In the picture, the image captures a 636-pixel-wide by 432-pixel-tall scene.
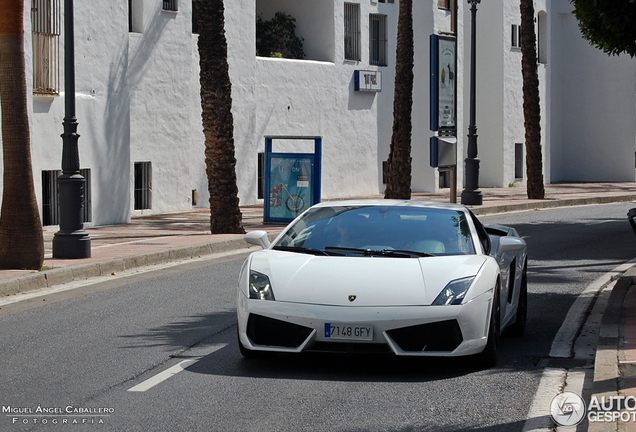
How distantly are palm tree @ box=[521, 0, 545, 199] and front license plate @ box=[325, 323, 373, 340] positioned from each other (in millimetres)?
24902

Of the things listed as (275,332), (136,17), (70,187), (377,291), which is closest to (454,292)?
(377,291)

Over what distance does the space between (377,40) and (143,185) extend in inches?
477

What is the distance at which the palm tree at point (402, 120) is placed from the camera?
2656cm

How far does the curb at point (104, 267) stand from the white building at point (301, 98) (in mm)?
5160

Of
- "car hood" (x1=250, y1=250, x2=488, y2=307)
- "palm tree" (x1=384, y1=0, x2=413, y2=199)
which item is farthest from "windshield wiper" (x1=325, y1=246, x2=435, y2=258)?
"palm tree" (x1=384, y1=0, x2=413, y2=199)

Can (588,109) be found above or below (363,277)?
above

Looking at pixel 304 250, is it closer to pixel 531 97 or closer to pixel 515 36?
pixel 531 97

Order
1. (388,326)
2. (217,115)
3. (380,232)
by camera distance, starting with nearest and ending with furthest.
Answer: (388,326)
(380,232)
(217,115)

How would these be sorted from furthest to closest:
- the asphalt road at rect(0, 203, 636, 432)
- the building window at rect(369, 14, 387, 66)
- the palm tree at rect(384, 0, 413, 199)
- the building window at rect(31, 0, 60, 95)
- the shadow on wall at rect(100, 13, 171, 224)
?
the building window at rect(369, 14, 387, 66) → the palm tree at rect(384, 0, 413, 199) → the shadow on wall at rect(100, 13, 171, 224) → the building window at rect(31, 0, 60, 95) → the asphalt road at rect(0, 203, 636, 432)

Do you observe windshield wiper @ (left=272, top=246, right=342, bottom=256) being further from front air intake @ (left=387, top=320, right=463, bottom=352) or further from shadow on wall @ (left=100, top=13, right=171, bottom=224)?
shadow on wall @ (left=100, top=13, right=171, bottom=224)

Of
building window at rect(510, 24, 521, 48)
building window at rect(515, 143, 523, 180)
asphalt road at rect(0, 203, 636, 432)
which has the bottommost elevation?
asphalt road at rect(0, 203, 636, 432)

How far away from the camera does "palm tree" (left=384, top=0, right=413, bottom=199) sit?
26.6 meters

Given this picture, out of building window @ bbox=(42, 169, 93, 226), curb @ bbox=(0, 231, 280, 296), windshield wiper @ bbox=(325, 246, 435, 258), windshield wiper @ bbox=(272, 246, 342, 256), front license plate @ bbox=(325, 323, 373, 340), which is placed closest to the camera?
front license plate @ bbox=(325, 323, 373, 340)

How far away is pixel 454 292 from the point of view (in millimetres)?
7547
